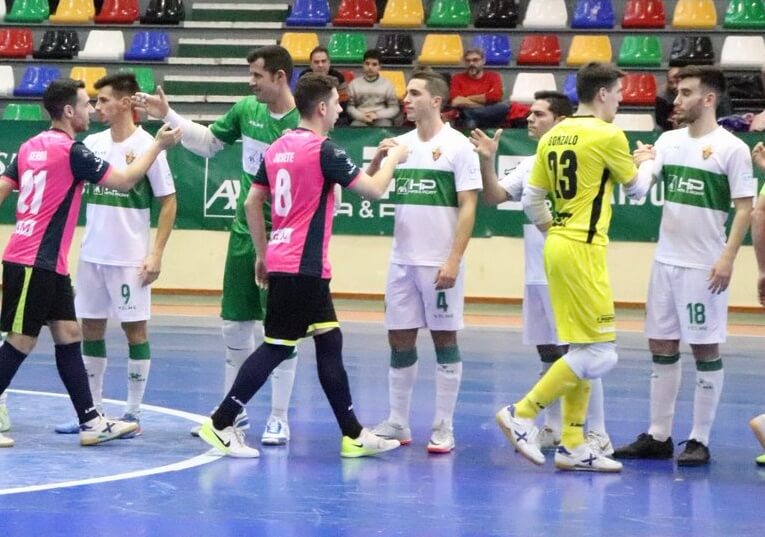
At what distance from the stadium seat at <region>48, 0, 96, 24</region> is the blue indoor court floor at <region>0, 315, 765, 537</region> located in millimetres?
9827

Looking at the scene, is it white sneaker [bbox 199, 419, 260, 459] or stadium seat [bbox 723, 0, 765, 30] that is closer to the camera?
white sneaker [bbox 199, 419, 260, 459]

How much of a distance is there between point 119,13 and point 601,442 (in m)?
13.1

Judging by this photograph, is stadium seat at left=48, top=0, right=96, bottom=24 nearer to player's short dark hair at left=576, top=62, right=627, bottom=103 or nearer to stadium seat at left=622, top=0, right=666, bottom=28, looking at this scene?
stadium seat at left=622, top=0, right=666, bottom=28

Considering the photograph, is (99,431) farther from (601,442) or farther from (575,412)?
(601,442)

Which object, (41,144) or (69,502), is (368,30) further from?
(69,502)

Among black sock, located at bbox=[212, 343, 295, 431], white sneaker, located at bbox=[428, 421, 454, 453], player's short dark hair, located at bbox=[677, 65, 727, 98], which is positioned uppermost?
player's short dark hair, located at bbox=[677, 65, 727, 98]

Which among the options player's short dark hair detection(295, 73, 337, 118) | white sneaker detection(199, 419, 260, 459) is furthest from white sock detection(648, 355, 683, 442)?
player's short dark hair detection(295, 73, 337, 118)

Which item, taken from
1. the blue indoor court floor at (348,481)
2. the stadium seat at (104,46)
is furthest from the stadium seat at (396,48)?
the blue indoor court floor at (348,481)

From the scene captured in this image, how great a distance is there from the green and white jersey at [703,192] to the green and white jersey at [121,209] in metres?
2.98

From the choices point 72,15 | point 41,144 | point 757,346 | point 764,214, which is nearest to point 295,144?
point 41,144

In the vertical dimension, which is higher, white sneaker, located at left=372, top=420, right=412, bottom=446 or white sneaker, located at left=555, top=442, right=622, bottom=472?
white sneaker, located at left=555, top=442, right=622, bottom=472

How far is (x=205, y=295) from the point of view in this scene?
15406 mm

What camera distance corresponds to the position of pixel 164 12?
18.4 m

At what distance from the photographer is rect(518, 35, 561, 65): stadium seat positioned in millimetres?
17188
